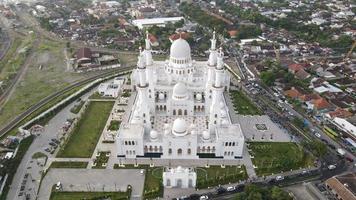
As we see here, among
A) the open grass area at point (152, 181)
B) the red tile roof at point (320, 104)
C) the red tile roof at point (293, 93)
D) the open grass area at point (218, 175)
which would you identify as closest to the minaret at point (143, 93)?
the open grass area at point (152, 181)

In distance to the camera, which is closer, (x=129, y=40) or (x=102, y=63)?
(x=102, y=63)

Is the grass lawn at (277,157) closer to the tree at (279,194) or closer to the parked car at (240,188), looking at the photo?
the parked car at (240,188)

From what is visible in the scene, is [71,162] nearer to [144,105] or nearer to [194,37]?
[144,105]

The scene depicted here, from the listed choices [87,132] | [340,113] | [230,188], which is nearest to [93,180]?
[87,132]

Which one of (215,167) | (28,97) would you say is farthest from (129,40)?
(215,167)

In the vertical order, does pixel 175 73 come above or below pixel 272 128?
above

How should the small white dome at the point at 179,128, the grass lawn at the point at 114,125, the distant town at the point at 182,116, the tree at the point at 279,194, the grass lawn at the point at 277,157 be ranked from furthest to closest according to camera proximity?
the grass lawn at the point at 114,125 → the small white dome at the point at 179,128 → the grass lawn at the point at 277,157 → the distant town at the point at 182,116 → the tree at the point at 279,194

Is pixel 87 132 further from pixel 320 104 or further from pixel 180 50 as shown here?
pixel 320 104
